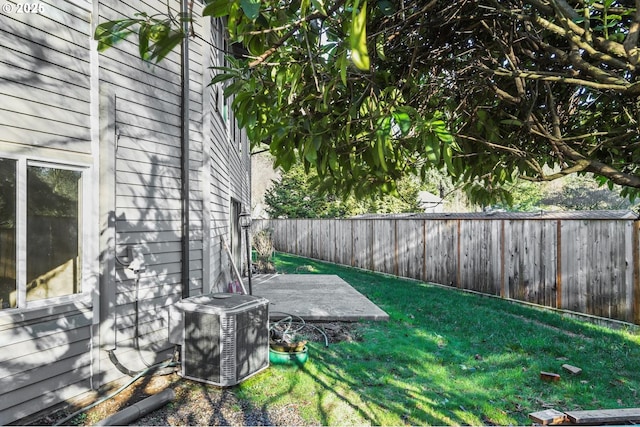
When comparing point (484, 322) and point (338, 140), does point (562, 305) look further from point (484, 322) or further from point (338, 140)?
point (338, 140)

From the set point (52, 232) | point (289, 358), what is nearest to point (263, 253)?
point (289, 358)

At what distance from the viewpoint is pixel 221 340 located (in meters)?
3.51

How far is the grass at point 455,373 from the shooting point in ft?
10.9

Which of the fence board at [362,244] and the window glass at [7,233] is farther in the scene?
the fence board at [362,244]

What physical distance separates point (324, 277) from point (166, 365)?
611cm

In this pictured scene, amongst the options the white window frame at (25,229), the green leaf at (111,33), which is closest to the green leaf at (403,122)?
the green leaf at (111,33)

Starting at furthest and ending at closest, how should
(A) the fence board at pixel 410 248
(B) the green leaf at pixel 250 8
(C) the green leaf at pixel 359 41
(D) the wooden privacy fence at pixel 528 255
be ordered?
(A) the fence board at pixel 410 248 → (D) the wooden privacy fence at pixel 528 255 → (B) the green leaf at pixel 250 8 → (C) the green leaf at pixel 359 41

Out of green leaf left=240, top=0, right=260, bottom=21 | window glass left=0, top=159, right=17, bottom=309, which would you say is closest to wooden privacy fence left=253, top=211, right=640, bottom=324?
green leaf left=240, top=0, right=260, bottom=21

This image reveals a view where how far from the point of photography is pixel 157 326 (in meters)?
4.15

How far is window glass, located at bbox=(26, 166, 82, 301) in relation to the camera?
3.09 metres

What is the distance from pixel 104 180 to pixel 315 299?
4.41 m

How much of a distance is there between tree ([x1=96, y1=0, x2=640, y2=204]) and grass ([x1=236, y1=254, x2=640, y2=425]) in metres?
1.87

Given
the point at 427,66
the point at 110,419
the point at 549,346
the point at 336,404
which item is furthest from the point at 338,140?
the point at 549,346

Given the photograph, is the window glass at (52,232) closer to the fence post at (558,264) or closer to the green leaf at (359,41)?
the green leaf at (359,41)
